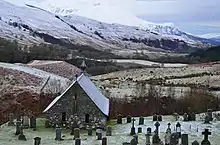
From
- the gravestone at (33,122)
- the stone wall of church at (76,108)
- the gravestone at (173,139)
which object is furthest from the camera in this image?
the stone wall of church at (76,108)

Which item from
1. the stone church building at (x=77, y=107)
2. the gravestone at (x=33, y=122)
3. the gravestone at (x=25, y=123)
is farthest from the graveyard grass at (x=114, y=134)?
the stone church building at (x=77, y=107)

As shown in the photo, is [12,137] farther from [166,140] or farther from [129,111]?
[129,111]

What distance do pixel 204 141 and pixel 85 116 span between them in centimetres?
1078

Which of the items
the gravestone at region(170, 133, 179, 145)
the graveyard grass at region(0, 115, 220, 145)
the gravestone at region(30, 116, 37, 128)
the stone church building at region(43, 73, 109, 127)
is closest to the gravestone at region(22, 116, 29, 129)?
the gravestone at region(30, 116, 37, 128)

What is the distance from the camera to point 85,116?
34.5 meters

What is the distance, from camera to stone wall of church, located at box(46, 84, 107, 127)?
1352 inches

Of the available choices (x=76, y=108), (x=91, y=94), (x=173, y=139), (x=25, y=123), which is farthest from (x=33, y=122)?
(x=173, y=139)

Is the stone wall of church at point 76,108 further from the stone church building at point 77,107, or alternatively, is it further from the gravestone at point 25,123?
the gravestone at point 25,123

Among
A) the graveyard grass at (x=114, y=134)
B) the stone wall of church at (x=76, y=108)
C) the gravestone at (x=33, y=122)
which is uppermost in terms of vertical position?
the stone wall of church at (x=76, y=108)

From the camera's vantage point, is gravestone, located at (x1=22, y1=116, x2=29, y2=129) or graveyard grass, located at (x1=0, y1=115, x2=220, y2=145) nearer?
graveyard grass, located at (x1=0, y1=115, x2=220, y2=145)

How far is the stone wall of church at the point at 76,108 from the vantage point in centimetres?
3434

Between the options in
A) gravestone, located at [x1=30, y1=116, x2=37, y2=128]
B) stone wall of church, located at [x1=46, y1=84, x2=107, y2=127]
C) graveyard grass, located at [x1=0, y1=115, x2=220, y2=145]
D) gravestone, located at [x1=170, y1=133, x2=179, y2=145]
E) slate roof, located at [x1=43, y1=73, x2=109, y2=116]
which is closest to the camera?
gravestone, located at [x1=170, y1=133, x2=179, y2=145]

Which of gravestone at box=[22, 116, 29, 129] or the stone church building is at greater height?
the stone church building

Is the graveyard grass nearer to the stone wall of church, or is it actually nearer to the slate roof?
the stone wall of church
